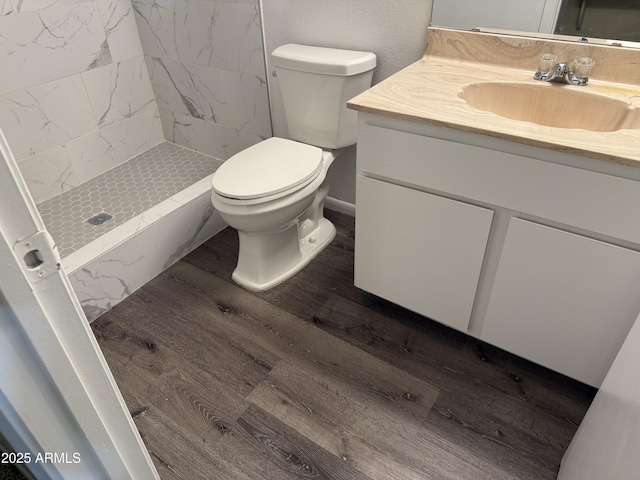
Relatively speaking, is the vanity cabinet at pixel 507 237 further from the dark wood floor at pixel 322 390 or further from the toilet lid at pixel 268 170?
the toilet lid at pixel 268 170

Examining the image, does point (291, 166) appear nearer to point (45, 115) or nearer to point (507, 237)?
point (507, 237)

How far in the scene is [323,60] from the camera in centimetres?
170

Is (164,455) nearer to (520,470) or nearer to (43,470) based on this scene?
(43,470)

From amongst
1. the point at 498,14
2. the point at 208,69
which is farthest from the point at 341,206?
the point at 498,14

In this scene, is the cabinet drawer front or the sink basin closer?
the cabinet drawer front

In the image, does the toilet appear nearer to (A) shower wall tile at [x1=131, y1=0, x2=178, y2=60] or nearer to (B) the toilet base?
(B) the toilet base

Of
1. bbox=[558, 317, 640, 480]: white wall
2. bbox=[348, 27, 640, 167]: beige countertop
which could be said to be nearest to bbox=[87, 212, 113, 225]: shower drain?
bbox=[348, 27, 640, 167]: beige countertop

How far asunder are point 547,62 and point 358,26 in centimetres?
73

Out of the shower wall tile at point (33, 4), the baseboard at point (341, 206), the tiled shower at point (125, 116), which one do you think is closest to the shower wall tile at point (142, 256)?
the tiled shower at point (125, 116)

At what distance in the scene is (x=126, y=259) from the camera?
1.82m

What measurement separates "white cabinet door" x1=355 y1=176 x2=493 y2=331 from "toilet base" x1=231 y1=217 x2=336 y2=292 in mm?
387

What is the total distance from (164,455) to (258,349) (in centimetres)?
45

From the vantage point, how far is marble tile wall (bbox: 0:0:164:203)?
2.04m

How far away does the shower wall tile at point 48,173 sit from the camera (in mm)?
2203
